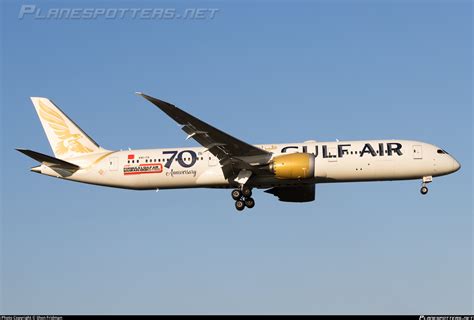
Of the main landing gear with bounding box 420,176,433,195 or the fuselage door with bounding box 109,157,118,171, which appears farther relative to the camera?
the fuselage door with bounding box 109,157,118,171

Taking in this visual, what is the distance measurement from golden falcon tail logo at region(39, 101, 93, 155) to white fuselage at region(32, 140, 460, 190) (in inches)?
75.0

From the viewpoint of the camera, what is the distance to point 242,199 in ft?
174

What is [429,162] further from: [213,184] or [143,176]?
[143,176]

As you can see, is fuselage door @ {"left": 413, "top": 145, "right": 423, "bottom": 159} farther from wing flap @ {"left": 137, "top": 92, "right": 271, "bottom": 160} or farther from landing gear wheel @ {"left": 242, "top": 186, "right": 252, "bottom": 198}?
landing gear wheel @ {"left": 242, "top": 186, "right": 252, "bottom": 198}

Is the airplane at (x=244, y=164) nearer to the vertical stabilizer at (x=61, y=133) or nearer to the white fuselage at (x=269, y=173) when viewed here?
the white fuselage at (x=269, y=173)

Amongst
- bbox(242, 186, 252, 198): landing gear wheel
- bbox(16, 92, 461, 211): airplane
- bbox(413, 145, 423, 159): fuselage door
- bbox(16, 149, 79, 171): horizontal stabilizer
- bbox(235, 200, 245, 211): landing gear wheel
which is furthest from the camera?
bbox(16, 149, 79, 171): horizontal stabilizer

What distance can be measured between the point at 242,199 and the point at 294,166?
4.89m

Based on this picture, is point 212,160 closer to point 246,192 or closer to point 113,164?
point 246,192

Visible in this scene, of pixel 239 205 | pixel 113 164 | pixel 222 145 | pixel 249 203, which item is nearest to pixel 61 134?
pixel 113 164

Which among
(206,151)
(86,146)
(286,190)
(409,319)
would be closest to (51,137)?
(86,146)

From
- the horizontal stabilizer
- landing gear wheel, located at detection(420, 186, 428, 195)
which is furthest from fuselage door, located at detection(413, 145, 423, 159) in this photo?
the horizontal stabilizer

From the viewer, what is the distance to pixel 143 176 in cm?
5381

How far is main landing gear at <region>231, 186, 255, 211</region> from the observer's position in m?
52.8

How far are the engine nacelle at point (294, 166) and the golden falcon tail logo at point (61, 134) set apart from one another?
13.8 metres
